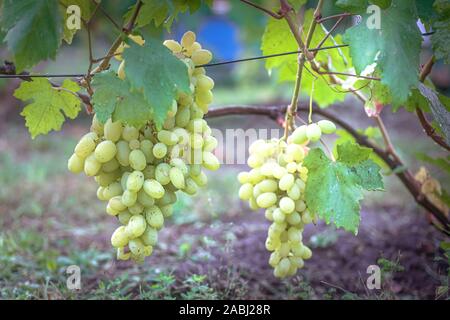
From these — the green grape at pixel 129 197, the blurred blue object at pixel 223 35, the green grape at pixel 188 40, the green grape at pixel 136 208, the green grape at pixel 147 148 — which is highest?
the blurred blue object at pixel 223 35

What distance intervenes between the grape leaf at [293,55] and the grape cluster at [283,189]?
227 mm

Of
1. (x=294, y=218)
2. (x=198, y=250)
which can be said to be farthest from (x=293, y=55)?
(x=198, y=250)

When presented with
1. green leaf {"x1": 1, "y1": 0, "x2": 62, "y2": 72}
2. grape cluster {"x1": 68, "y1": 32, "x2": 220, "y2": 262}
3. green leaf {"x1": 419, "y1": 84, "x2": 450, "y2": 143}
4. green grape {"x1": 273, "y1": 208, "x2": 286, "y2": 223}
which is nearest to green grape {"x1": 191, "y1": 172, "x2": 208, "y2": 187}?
grape cluster {"x1": 68, "y1": 32, "x2": 220, "y2": 262}

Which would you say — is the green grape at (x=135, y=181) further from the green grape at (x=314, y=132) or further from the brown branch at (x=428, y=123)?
the brown branch at (x=428, y=123)

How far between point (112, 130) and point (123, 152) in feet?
0.18

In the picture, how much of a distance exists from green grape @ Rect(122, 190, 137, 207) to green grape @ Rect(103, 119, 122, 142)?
12cm

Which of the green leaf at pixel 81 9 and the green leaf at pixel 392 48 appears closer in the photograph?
the green leaf at pixel 392 48

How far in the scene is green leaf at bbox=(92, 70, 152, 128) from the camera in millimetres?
1069

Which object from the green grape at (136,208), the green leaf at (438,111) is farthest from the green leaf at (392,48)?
the green grape at (136,208)

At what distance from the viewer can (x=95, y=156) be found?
115 cm

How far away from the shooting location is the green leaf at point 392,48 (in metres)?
1.04

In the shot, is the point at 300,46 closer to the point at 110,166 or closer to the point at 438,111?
the point at 438,111

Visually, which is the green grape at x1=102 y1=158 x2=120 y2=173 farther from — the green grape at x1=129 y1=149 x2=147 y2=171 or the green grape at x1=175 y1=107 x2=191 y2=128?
the green grape at x1=175 y1=107 x2=191 y2=128

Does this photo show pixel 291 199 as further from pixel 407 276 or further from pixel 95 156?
pixel 407 276
